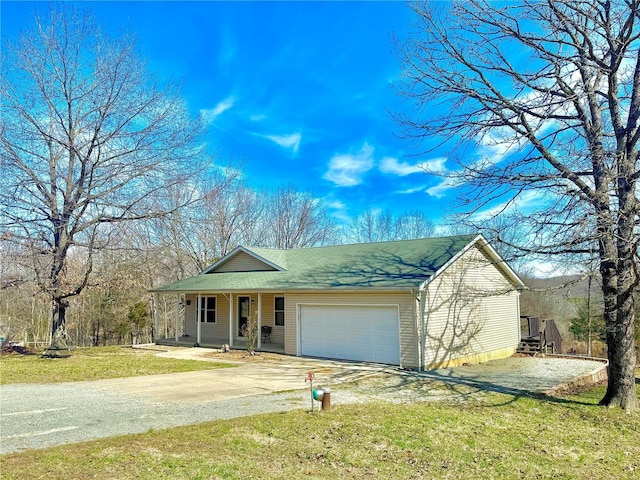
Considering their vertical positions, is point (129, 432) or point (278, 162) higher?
point (278, 162)

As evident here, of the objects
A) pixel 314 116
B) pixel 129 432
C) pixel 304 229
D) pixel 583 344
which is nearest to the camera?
pixel 129 432

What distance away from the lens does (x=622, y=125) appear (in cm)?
930

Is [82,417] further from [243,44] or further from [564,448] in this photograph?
[243,44]

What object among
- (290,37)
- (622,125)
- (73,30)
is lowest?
(622,125)

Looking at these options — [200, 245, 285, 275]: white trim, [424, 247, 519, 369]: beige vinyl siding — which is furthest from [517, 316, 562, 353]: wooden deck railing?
[200, 245, 285, 275]: white trim

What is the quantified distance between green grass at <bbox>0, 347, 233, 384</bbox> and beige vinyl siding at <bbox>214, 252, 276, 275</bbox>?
208 inches

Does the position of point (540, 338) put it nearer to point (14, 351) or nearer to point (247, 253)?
point (247, 253)

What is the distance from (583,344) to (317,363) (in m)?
16.1

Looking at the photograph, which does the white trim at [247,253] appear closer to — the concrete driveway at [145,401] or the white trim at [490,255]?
the concrete driveway at [145,401]

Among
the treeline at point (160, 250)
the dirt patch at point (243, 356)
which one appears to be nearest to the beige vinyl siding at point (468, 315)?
the dirt patch at point (243, 356)

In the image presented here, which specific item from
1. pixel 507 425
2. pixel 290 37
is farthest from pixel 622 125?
pixel 290 37

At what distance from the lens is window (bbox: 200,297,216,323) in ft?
68.4

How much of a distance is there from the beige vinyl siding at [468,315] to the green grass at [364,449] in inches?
203

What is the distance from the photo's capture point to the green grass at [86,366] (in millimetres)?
11617
